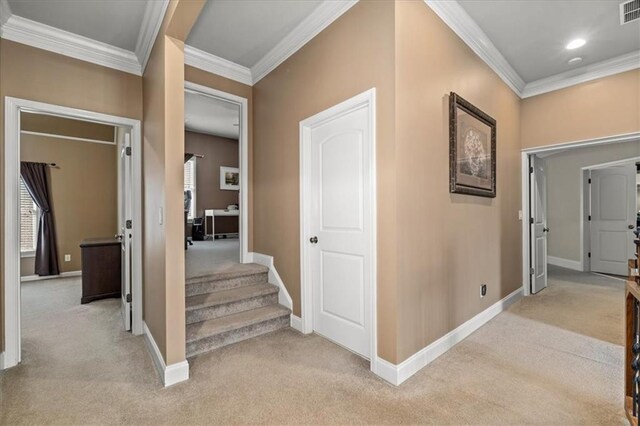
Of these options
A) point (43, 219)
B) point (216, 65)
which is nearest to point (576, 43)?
point (216, 65)

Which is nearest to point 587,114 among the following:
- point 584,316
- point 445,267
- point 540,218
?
point 540,218

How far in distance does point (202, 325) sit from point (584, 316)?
157 inches

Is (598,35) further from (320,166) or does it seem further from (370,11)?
(320,166)

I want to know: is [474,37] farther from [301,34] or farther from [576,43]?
[301,34]

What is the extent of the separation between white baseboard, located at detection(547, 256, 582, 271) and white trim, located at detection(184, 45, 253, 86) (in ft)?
22.9

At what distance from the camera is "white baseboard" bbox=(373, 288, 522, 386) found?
2.02 m

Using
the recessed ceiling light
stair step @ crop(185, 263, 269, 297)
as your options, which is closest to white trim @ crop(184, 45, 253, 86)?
stair step @ crop(185, 263, 269, 297)

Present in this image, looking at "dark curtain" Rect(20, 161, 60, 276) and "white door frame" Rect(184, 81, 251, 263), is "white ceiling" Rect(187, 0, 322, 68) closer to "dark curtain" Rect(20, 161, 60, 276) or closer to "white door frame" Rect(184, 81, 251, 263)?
"white door frame" Rect(184, 81, 251, 263)

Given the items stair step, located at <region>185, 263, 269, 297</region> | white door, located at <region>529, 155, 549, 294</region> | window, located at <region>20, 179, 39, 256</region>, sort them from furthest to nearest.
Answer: window, located at <region>20, 179, 39, 256</region>
white door, located at <region>529, 155, 549, 294</region>
stair step, located at <region>185, 263, 269, 297</region>

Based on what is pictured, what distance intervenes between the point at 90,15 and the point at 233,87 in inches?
53.9

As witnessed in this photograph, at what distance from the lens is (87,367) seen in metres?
2.27

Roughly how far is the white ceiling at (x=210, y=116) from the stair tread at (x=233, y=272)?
7.49 feet

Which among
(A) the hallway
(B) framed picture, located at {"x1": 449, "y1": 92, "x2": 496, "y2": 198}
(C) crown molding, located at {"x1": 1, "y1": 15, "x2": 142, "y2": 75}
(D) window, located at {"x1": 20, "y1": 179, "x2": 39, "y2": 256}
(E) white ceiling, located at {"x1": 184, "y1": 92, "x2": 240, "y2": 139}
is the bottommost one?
(A) the hallway

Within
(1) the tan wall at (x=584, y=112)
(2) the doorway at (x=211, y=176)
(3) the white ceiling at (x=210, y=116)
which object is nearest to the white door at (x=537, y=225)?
(1) the tan wall at (x=584, y=112)
